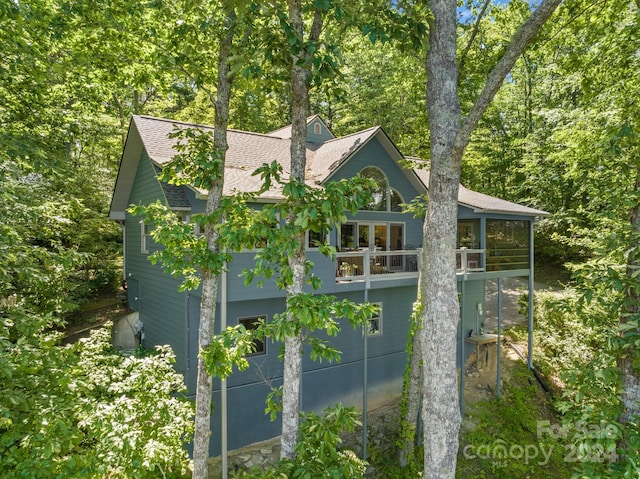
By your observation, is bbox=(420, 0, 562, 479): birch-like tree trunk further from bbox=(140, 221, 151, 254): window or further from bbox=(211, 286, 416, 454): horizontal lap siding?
bbox=(140, 221, 151, 254): window

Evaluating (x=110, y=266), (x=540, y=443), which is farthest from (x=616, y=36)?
(x=110, y=266)

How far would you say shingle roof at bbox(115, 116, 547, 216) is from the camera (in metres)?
8.77

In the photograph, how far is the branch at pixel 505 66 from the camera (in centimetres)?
452

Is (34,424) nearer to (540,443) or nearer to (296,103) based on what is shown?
(296,103)

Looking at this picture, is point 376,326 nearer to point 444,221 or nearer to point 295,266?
point 444,221

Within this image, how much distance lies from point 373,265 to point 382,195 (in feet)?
7.95

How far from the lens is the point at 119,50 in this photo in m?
5.50

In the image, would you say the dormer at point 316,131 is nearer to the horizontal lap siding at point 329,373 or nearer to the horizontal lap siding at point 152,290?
the horizontal lap siding at point 152,290

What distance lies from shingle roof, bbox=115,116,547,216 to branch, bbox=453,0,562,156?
4416mm

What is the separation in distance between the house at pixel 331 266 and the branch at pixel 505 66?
4438 mm

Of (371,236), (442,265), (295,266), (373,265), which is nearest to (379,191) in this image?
(371,236)

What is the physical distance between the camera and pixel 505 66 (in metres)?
4.59

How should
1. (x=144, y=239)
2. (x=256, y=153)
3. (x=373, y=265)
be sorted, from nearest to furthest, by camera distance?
(x=373, y=265)
(x=256, y=153)
(x=144, y=239)

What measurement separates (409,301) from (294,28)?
9.41 m
